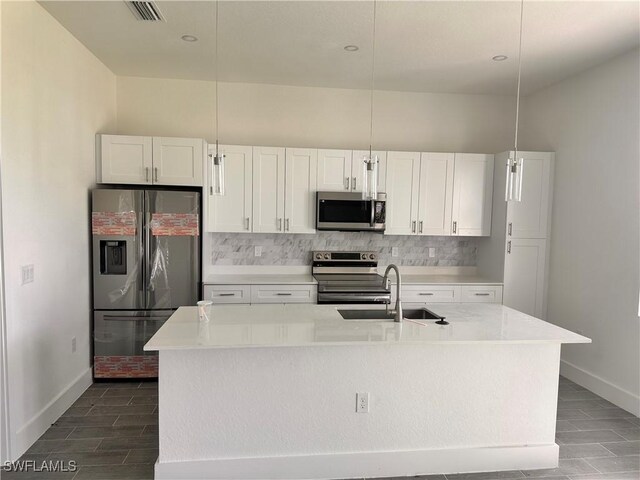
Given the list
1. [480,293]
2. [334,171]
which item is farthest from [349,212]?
[480,293]

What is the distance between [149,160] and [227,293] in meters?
1.43

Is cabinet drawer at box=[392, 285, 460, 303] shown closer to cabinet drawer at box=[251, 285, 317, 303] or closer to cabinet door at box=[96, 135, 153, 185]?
cabinet drawer at box=[251, 285, 317, 303]

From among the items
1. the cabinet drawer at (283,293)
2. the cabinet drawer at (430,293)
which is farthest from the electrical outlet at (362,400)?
the cabinet drawer at (430,293)

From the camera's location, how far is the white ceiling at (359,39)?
2691mm

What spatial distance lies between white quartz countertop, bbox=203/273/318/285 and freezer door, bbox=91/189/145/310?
2.09 ft

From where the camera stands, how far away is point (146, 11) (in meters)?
2.76

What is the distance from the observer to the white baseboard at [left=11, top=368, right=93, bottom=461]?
2479 millimetres

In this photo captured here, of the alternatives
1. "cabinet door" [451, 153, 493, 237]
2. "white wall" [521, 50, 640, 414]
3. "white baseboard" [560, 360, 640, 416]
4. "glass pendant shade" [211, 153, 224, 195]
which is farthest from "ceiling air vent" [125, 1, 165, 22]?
"white baseboard" [560, 360, 640, 416]

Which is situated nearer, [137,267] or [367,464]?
[367,464]

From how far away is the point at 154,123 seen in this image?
164 inches

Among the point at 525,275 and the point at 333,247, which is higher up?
the point at 333,247

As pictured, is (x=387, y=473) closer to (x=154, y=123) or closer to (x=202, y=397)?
(x=202, y=397)

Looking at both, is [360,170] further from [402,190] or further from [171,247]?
[171,247]

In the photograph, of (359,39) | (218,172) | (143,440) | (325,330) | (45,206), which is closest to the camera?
(325,330)
